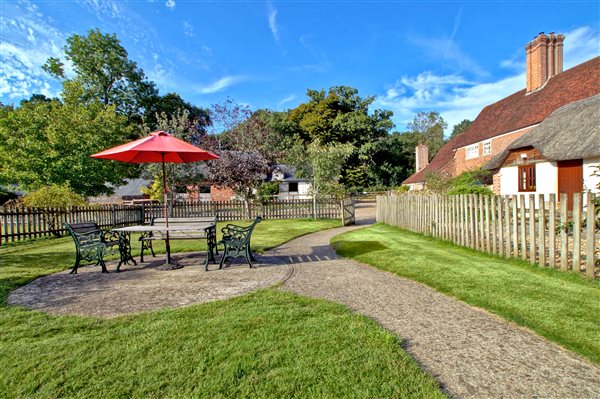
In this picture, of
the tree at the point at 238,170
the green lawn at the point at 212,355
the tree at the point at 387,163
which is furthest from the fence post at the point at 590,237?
the tree at the point at 387,163

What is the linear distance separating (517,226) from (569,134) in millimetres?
13817

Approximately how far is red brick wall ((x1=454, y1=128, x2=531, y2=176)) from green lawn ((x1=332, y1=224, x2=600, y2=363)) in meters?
20.4

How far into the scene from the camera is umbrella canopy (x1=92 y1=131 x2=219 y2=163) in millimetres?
6260

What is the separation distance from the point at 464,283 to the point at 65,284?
7028mm

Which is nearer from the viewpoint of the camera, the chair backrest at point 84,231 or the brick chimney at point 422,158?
the chair backrest at point 84,231

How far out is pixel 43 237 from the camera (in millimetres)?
12688

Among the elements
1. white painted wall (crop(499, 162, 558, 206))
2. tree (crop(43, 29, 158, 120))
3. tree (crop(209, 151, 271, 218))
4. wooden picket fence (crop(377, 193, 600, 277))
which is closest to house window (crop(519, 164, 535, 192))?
white painted wall (crop(499, 162, 558, 206))

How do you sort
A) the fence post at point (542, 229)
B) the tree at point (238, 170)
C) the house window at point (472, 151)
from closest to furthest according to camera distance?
the fence post at point (542, 229) < the tree at point (238, 170) < the house window at point (472, 151)

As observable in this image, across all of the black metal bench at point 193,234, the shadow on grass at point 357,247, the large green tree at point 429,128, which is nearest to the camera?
the black metal bench at point 193,234

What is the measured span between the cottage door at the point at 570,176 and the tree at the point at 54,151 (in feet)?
83.5

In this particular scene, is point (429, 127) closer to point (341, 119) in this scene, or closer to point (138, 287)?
point (341, 119)

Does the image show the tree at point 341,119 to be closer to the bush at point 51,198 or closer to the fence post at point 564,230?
the bush at point 51,198

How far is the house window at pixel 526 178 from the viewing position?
19098mm

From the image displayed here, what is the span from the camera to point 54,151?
17062 mm
